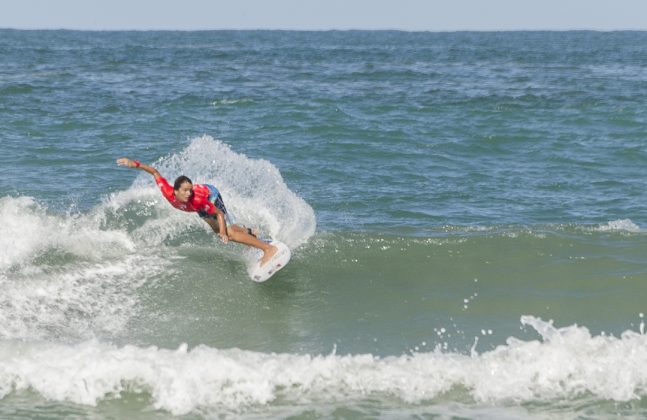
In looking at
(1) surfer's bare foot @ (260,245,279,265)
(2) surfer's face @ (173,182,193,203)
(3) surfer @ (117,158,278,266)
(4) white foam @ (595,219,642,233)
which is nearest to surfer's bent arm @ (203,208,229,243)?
(3) surfer @ (117,158,278,266)

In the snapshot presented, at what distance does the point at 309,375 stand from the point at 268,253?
2994mm

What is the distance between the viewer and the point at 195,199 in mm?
10906

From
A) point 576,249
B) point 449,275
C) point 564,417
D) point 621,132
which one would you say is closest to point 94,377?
point 564,417

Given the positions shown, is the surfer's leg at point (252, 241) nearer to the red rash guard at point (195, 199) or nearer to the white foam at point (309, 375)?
the red rash guard at point (195, 199)

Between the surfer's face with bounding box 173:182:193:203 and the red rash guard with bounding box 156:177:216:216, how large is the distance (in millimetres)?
115

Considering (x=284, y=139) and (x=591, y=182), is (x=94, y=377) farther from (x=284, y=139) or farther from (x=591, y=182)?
(x=284, y=139)

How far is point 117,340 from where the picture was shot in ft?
30.6

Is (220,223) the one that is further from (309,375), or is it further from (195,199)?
(309,375)

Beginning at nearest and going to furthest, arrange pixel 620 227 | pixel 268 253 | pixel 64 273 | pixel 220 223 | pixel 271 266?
pixel 220 223
pixel 64 273
pixel 271 266
pixel 268 253
pixel 620 227

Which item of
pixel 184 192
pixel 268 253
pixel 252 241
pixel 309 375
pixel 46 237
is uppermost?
pixel 184 192

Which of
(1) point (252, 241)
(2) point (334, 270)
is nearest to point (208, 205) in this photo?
(1) point (252, 241)

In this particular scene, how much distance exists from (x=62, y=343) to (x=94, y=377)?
1112 millimetres

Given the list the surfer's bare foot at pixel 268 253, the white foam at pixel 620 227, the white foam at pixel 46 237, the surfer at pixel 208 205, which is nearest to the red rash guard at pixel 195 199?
the surfer at pixel 208 205

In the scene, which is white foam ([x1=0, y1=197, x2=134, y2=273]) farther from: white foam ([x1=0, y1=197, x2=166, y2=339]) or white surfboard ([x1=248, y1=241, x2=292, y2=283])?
white surfboard ([x1=248, y1=241, x2=292, y2=283])
